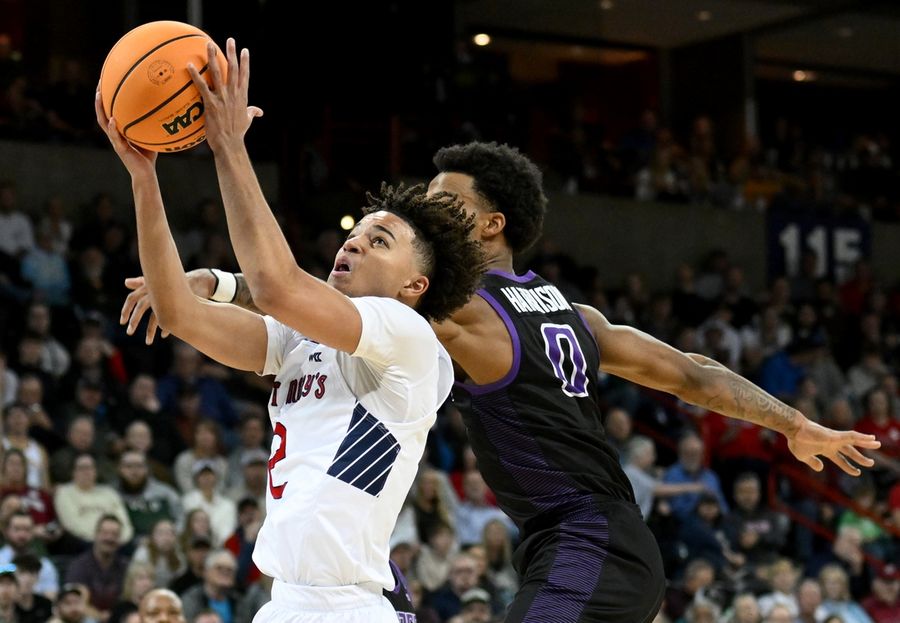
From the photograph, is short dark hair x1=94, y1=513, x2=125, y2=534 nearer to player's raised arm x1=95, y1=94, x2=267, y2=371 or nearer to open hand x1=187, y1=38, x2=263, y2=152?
player's raised arm x1=95, y1=94, x2=267, y2=371

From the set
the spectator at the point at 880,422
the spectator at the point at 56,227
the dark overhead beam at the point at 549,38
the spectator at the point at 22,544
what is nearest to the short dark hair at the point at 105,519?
the spectator at the point at 22,544

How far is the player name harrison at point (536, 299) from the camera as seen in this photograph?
4.72 meters

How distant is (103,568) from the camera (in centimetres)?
947

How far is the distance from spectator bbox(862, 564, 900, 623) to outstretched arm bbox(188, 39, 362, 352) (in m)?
9.79

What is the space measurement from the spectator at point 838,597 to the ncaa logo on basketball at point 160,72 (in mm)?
9630

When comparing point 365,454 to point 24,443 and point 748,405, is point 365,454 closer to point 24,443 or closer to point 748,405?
point 748,405

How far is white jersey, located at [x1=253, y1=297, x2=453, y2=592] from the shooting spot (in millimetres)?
3656

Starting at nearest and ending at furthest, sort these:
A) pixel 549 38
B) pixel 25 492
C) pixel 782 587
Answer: pixel 25 492, pixel 782 587, pixel 549 38

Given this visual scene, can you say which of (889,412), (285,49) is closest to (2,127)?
(285,49)

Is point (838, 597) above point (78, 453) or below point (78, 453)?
below

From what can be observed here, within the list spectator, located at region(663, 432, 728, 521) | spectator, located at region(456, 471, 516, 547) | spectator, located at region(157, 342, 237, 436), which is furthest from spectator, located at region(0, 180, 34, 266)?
spectator, located at region(663, 432, 728, 521)

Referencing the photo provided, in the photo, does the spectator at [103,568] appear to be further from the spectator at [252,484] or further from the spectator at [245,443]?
the spectator at [245,443]

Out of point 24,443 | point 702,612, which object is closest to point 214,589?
point 24,443

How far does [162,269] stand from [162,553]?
6.38 metres
